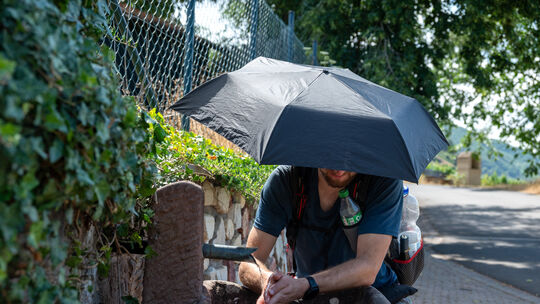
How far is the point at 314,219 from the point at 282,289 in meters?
0.51

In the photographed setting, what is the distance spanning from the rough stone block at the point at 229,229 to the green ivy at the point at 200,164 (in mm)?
238

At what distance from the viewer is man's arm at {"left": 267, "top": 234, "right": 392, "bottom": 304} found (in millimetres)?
2639

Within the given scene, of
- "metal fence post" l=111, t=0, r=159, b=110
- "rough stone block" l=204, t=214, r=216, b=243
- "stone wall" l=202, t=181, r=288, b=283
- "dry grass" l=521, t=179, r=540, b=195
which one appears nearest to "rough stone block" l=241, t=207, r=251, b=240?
"stone wall" l=202, t=181, r=288, b=283

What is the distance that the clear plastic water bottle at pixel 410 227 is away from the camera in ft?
10.3

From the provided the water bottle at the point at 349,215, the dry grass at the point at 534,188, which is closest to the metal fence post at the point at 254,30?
the water bottle at the point at 349,215

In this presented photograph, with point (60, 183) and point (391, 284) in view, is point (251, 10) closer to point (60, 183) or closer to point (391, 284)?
point (391, 284)

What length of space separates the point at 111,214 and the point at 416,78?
11.8 metres

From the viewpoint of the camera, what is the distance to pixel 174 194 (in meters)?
2.35

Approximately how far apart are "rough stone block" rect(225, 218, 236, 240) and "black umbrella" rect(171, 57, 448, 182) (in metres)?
1.35

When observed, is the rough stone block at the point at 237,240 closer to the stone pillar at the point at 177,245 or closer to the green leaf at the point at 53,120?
the stone pillar at the point at 177,245

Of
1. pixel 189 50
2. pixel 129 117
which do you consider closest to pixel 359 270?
pixel 129 117

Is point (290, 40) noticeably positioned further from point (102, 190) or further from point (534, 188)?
point (534, 188)

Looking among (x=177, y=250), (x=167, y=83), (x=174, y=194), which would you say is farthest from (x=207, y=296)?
(x=167, y=83)

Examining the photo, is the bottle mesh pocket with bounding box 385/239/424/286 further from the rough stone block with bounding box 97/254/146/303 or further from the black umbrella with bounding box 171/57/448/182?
the rough stone block with bounding box 97/254/146/303
